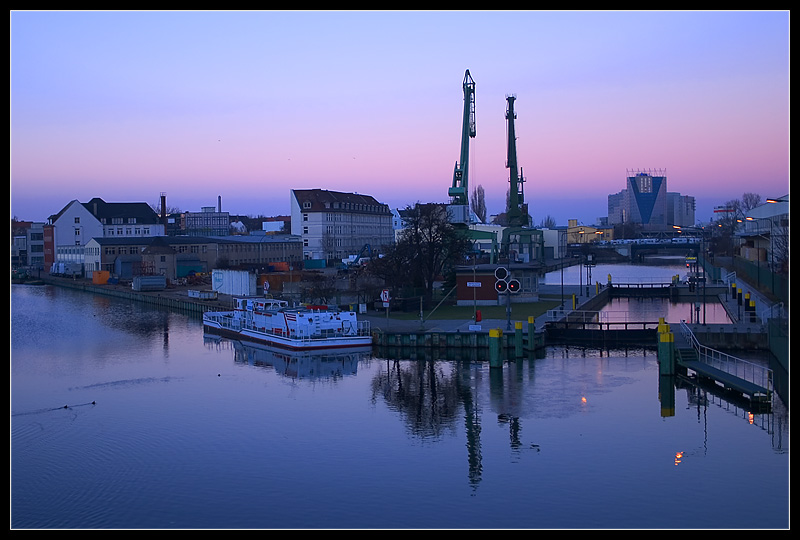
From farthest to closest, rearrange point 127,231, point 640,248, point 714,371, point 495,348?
point 640,248 → point 127,231 → point 495,348 → point 714,371

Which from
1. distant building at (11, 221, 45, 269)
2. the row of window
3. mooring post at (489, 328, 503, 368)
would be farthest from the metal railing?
distant building at (11, 221, 45, 269)

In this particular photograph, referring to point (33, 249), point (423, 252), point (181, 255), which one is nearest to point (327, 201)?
point (181, 255)

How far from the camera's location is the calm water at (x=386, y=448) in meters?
12.4

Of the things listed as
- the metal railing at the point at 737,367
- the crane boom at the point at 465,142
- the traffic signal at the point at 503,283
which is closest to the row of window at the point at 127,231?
the crane boom at the point at 465,142

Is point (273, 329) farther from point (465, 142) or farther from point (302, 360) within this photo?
point (465, 142)

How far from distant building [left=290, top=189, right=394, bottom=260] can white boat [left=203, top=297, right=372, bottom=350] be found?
39549mm

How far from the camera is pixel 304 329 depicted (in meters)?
27.3

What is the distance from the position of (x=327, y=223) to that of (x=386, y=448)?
56889 millimetres

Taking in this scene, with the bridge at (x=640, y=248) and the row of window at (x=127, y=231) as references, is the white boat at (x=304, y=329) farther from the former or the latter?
the bridge at (x=640, y=248)

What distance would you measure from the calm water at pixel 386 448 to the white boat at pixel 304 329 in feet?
4.92

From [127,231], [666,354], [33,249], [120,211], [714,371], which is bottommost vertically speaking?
[714,371]
